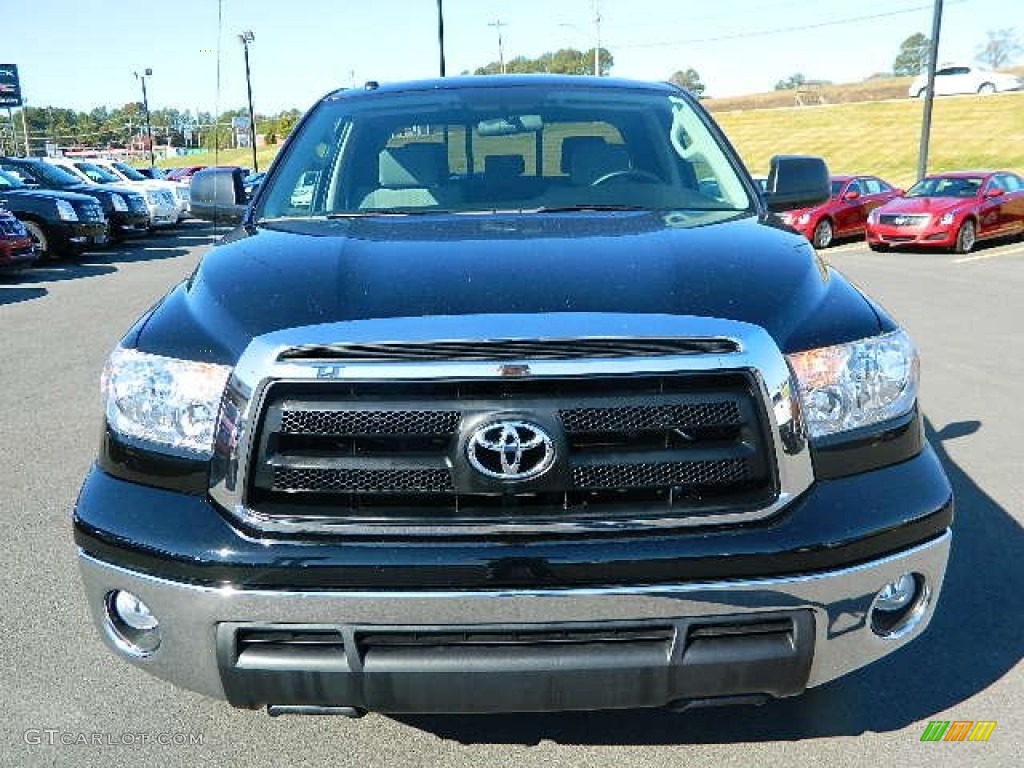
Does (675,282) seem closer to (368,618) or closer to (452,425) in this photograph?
(452,425)

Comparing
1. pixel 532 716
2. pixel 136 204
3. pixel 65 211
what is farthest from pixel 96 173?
pixel 532 716

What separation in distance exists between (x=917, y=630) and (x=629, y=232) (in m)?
1.37

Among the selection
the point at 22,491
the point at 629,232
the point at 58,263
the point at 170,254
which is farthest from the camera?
the point at 170,254

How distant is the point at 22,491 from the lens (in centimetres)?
496

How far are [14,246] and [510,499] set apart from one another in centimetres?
1382

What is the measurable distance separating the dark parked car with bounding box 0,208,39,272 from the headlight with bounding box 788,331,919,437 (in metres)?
14.0

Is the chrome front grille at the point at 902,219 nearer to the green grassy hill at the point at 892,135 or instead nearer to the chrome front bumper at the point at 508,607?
the chrome front bumper at the point at 508,607

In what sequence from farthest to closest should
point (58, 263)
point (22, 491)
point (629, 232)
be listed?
point (58, 263)
point (22, 491)
point (629, 232)

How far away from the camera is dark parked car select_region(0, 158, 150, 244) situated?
1956 cm

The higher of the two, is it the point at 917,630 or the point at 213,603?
the point at 213,603

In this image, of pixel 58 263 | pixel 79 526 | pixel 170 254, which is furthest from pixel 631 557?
pixel 170 254

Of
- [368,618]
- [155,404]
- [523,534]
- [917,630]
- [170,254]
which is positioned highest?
[155,404]

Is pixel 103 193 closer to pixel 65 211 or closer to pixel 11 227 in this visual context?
pixel 65 211

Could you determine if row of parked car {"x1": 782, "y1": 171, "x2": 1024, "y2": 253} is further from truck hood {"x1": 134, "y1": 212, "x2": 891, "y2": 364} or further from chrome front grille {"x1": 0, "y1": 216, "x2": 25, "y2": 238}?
truck hood {"x1": 134, "y1": 212, "x2": 891, "y2": 364}
